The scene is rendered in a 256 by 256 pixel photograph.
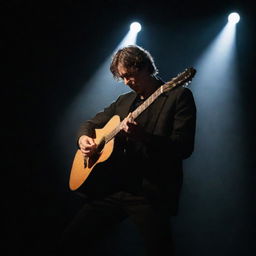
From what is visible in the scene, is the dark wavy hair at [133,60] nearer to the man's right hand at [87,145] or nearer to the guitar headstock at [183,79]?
the guitar headstock at [183,79]

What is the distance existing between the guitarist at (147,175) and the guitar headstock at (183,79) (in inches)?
1.7

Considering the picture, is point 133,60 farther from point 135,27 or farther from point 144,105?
point 135,27

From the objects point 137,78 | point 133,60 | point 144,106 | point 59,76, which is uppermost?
point 59,76

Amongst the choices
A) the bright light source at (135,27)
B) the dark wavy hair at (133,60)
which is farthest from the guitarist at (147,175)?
the bright light source at (135,27)

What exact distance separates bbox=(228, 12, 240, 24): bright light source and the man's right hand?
2.57 m

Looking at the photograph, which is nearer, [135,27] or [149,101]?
[149,101]

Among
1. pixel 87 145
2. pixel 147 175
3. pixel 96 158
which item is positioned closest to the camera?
pixel 147 175

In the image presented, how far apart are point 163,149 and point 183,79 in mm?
525

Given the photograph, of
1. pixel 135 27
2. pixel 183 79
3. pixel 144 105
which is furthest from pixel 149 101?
pixel 135 27

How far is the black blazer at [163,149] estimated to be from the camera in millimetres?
1920

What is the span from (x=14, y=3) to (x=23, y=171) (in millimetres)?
2014

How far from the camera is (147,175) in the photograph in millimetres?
1971

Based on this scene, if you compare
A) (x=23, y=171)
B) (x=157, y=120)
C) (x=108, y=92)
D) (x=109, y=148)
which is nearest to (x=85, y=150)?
(x=109, y=148)

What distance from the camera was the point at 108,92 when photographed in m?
4.18
